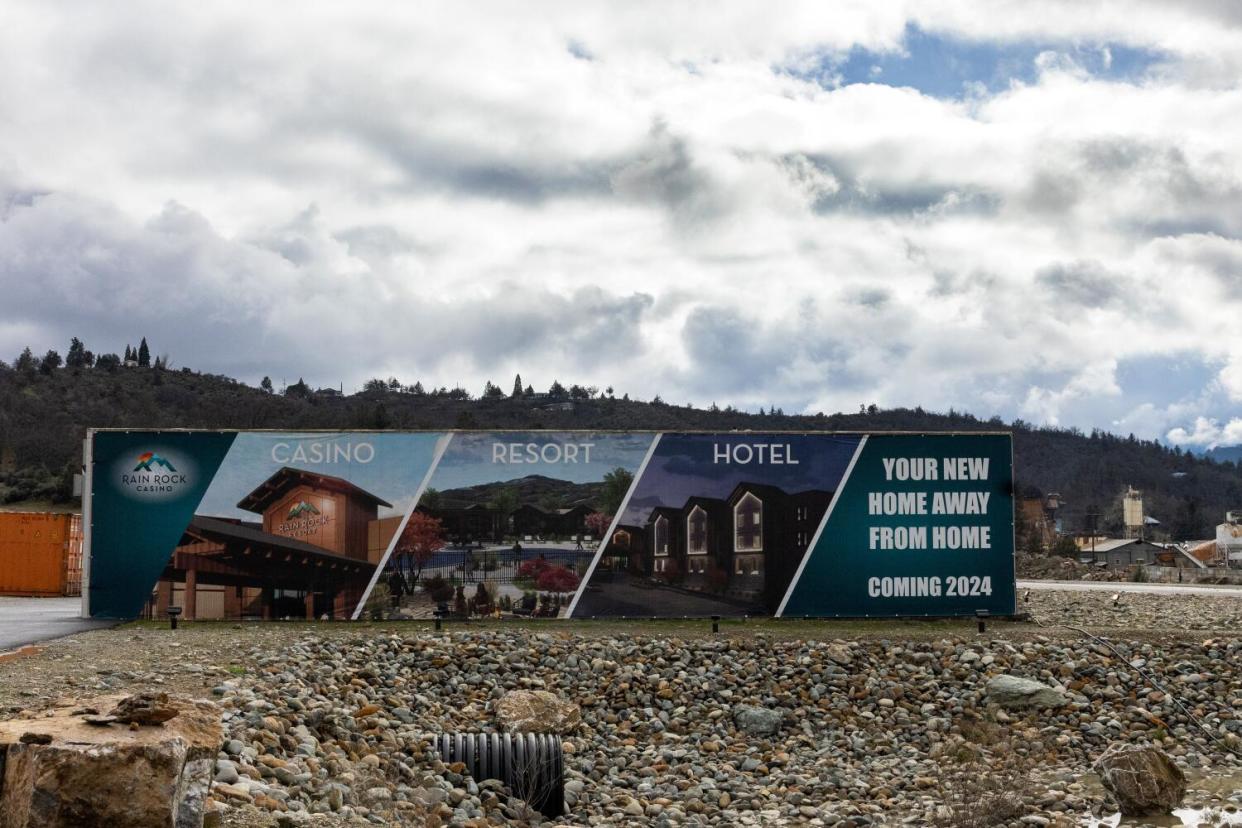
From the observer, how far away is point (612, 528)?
23594mm

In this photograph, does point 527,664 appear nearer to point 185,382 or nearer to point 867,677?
point 867,677

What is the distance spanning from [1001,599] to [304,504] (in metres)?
13.8

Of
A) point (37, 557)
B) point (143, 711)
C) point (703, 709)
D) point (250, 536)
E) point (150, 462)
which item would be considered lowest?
point (703, 709)

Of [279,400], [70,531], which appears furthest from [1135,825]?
[279,400]

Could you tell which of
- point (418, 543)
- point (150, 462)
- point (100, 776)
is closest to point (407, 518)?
point (418, 543)

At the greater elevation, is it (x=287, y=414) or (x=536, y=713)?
(x=287, y=414)

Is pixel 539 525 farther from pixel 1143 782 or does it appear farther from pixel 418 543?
pixel 1143 782

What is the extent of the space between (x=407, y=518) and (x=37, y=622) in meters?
7.11

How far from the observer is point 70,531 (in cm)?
3338

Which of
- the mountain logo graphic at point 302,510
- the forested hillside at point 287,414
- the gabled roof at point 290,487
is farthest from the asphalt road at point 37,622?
the forested hillside at point 287,414

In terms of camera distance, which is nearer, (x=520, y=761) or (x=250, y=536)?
(x=520, y=761)

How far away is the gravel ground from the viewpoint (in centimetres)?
1420

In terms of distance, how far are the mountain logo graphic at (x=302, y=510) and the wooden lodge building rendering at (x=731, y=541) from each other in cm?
578

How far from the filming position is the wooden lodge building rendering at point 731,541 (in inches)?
928
